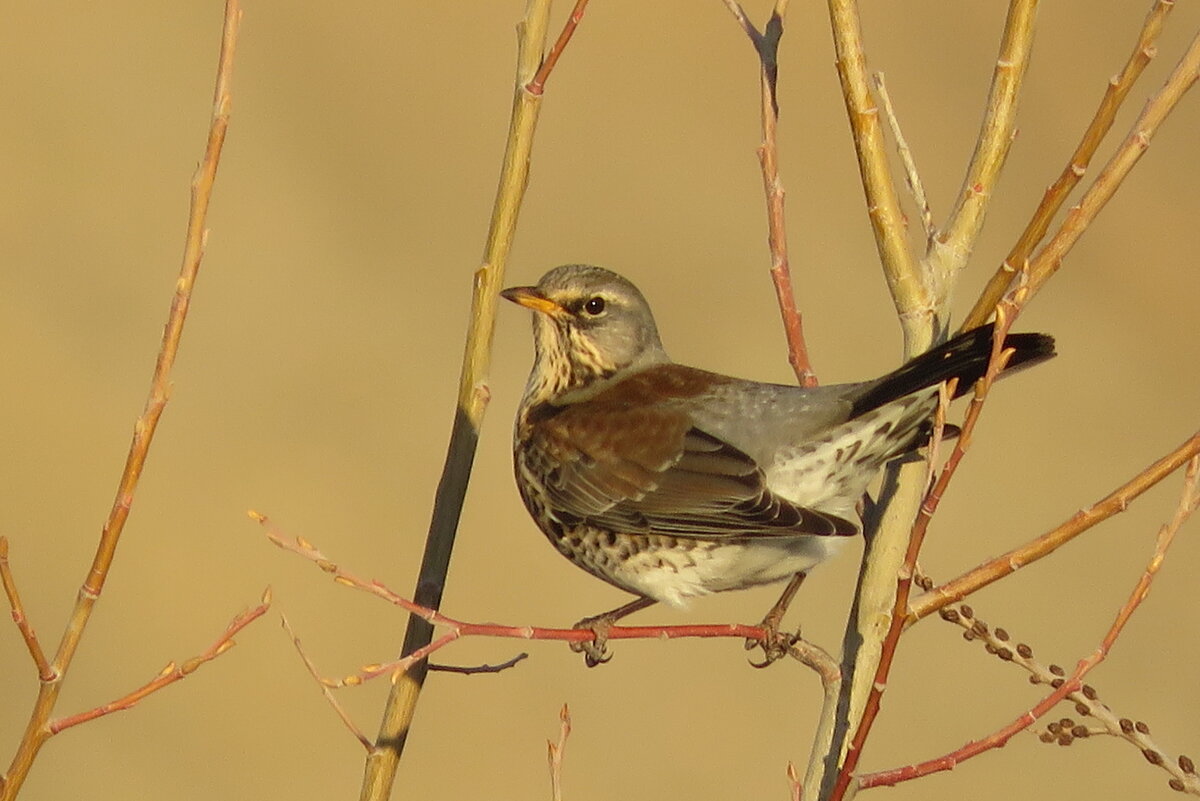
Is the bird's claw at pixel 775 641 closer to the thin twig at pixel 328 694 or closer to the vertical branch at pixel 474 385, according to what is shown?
the vertical branch at pixel 474 385

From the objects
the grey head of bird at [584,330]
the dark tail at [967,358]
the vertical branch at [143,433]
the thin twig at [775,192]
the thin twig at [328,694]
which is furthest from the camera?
the grey head of bird at [584,330]

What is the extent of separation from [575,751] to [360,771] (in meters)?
1.52

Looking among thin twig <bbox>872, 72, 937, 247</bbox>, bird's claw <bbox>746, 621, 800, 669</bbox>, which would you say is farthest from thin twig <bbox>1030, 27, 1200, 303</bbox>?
→ bird's claw <bbox>746, 621, 800, 669</bbox>

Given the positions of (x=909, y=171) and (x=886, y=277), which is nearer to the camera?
(x=886, y=277)

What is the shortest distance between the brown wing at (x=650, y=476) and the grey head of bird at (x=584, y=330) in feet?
0.98

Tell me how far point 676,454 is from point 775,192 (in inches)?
47.2

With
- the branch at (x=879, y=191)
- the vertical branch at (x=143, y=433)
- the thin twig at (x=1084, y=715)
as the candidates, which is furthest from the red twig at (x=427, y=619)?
the branch at (x=879, y=191)

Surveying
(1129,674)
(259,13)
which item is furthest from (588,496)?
(259,13)

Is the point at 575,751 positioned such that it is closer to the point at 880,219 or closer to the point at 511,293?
the point at 511,293

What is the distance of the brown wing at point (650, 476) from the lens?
4.85 meters

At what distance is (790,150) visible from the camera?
1734 cm

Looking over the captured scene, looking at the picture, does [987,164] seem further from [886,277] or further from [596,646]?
[596,646]

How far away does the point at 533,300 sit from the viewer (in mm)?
5711

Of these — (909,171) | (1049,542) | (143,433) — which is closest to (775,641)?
(1049,542)
